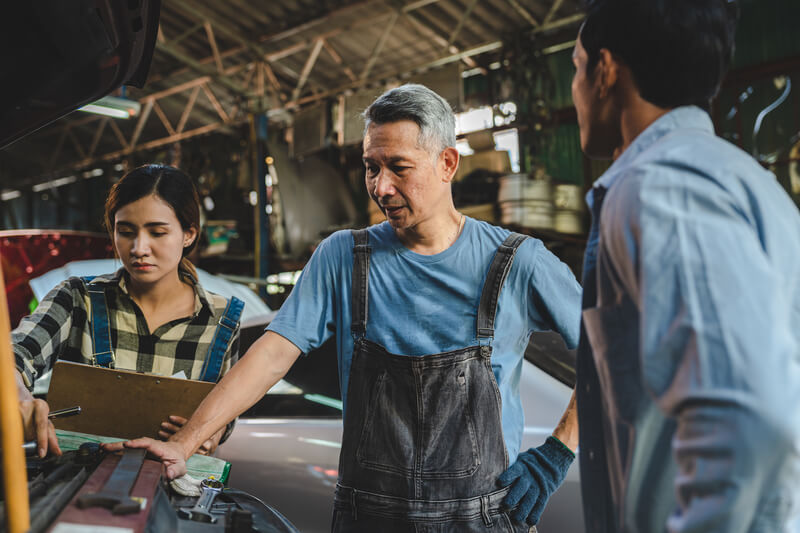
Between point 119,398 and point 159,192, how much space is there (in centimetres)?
59

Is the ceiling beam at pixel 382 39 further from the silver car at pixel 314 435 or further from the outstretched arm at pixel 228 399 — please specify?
the outstretched arm at pixel 228 399

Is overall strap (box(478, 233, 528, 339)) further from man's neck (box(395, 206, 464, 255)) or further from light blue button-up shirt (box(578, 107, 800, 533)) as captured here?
light blue button-up shirt (box(578, 107, 800, 533))

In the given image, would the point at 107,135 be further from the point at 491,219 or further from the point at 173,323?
the point at 173,323

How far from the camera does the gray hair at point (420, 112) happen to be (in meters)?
1.57

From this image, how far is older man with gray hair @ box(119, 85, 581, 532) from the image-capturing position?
142 centimetres

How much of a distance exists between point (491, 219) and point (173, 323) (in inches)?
251

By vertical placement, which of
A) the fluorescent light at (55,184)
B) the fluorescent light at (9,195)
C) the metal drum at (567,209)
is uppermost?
the fluorescent light at (55,184)

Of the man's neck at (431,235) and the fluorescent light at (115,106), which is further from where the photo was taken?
the fluorescent light at (115,106)

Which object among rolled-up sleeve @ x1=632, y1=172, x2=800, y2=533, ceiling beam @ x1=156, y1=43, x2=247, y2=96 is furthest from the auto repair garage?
ceiling beam @ x1=156, y1=43, x2=247, y2=96

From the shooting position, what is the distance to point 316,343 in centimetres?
160

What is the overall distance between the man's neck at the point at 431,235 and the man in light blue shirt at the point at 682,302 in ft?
2.11

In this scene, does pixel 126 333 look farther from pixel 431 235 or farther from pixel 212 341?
pixel 431 235

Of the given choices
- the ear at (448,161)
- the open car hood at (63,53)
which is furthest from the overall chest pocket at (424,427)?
the open car hood at (63,53)

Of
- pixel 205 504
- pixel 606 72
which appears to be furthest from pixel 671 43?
pixel 205 504
